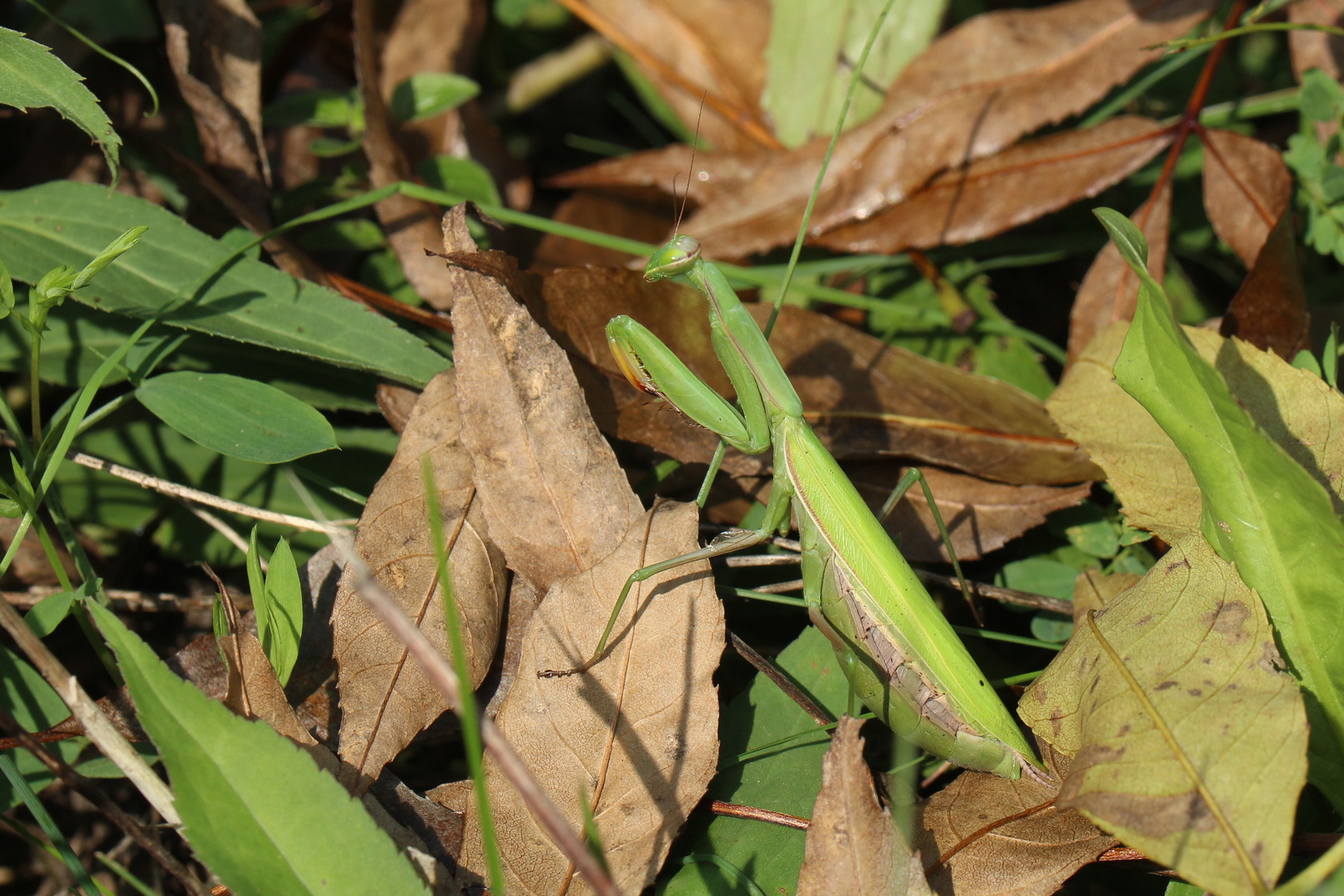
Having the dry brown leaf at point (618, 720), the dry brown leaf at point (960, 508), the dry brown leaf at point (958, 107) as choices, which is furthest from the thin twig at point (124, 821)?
the dry brown leaf at point (958, 107)

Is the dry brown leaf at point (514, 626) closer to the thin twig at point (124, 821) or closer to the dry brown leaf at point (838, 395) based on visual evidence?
the dry brown leaf at point (838, 395)

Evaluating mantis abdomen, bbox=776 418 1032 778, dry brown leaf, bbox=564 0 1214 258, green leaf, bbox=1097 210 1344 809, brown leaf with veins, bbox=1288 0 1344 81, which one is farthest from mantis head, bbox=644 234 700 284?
brown leaf with veins, bbox=1288 0 1344 81

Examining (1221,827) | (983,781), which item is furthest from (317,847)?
(1221,827)

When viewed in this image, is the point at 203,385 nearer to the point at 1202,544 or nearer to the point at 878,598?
the point at 878,598

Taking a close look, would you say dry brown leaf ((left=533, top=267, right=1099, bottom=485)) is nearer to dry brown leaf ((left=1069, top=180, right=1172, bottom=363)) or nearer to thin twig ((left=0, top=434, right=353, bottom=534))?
dry brown leaf ((left=1069, top=180, right=1172, bottom=363))

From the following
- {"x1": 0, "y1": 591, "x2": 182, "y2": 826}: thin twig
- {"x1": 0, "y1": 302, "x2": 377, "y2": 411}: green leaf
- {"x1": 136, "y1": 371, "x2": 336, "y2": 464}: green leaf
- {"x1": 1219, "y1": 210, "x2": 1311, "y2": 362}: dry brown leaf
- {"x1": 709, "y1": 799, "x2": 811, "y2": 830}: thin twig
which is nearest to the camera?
{"x1": 0, "y1": 591, "x2": 182, "y2": 826}: thin twig

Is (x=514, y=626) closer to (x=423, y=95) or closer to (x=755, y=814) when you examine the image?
(x=755, y=814)
